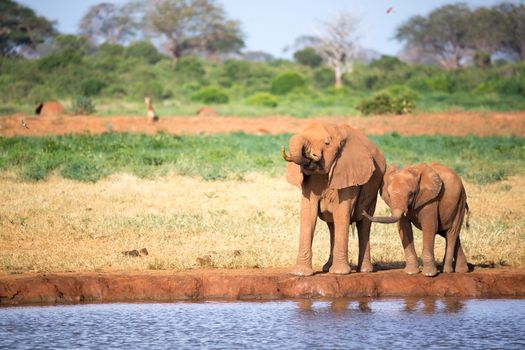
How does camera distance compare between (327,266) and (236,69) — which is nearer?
(327,266)

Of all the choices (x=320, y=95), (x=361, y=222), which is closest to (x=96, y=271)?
(x=361, y=222)

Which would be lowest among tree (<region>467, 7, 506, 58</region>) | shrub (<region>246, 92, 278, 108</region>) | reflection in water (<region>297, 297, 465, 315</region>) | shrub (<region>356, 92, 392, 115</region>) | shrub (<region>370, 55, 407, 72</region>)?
reflection in water (<region>297, 297, 465, 315</region>)

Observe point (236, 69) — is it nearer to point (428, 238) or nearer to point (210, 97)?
point (210, 97)

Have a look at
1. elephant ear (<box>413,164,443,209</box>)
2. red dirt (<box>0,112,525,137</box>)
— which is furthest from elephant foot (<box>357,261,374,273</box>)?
red dirt (<box>0,112,525,137</box>)

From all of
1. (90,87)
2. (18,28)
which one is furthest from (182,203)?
(18,28)

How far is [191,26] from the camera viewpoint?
→ 6944cm

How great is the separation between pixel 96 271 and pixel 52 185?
22.5ft

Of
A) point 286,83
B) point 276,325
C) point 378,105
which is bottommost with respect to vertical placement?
point 276,325

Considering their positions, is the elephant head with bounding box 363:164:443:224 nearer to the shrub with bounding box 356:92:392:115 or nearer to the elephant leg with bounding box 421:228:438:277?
the elephant leg with bounding box 421:228:438:277

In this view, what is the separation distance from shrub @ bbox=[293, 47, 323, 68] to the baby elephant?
61850mm

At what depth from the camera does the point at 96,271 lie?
11156 millimetres

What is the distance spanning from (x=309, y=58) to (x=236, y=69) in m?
15.3

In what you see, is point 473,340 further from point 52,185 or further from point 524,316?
point 52,185

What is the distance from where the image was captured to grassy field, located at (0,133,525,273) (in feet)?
40.0
